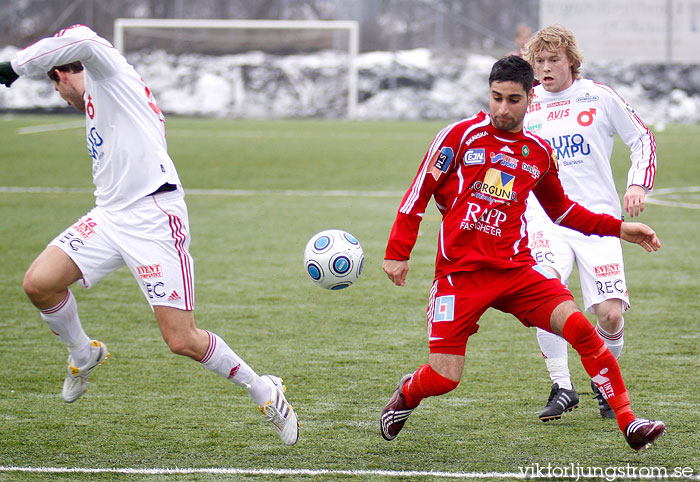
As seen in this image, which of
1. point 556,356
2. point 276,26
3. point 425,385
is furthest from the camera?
point 276,26

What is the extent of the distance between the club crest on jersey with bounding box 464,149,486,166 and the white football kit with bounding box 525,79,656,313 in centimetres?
116

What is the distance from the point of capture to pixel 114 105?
4773 mm

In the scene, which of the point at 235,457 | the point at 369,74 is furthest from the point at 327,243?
the point at 369,74

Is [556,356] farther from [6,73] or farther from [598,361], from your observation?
[6,73]

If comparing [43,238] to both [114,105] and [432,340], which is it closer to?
[114,105]

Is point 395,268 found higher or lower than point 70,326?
higher

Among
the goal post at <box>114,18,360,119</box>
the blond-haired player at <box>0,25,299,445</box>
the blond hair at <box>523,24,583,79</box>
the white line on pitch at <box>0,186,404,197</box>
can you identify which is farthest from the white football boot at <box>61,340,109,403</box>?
the goal post at <box>114,18,360,119</box>

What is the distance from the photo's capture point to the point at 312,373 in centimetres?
617

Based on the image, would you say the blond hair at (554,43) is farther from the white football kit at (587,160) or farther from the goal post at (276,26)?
the goal post at (276,26)

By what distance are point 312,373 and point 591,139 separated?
7.52 feet

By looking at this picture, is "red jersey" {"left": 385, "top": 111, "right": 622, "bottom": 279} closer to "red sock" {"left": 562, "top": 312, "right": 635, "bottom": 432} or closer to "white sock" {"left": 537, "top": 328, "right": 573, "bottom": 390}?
"red sock" {"left": 562, "top": 312, "right": 635, "bottom": 432}

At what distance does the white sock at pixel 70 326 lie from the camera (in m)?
4.97

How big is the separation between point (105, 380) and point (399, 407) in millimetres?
2203

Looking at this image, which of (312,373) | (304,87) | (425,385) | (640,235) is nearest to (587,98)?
(640,235)
